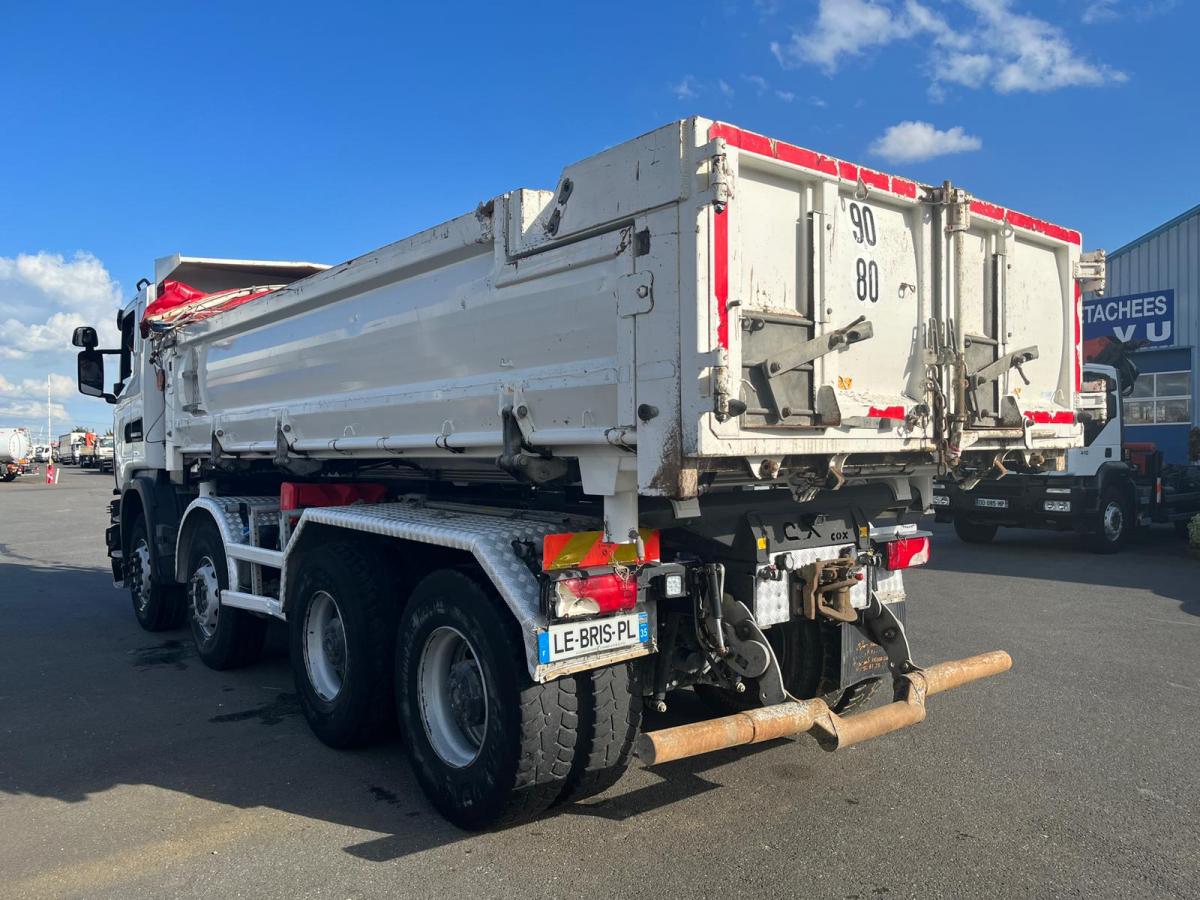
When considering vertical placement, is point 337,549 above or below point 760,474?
below

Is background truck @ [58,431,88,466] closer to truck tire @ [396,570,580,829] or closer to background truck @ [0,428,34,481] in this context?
background truck @ [0,428,34,481]

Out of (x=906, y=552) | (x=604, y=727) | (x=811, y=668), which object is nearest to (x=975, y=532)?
(x=906, y=552)

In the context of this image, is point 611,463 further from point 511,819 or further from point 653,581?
point 511,819

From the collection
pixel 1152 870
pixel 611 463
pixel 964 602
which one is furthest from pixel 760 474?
pixel 964 602

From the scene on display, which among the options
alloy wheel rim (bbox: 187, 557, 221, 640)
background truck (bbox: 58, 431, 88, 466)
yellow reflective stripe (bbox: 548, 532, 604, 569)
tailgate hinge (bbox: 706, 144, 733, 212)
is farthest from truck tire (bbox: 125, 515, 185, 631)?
background truck (bbox: 58, 431, 88, 466)

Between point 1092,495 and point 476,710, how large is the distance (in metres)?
10.9

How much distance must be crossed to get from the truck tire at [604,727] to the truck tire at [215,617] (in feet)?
11.9

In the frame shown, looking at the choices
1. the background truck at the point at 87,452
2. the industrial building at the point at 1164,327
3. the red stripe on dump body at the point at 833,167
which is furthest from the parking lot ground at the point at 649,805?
the background truck at the point at 87,452

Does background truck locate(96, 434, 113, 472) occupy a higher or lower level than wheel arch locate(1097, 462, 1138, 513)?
higher

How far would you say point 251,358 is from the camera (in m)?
6.32

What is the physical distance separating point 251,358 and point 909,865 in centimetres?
514

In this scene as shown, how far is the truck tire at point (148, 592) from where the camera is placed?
309 inches

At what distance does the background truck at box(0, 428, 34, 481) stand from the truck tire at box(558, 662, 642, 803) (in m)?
44.4

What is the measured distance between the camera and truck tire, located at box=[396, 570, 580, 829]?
142 inches
